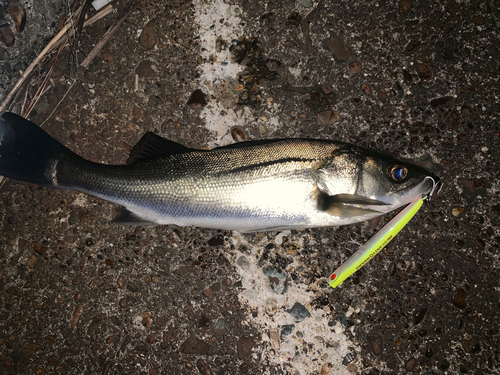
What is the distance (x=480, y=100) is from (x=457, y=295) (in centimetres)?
168

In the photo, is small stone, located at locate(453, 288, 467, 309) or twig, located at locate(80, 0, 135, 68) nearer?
small stone, located at locate(453, 288, 467, 309)

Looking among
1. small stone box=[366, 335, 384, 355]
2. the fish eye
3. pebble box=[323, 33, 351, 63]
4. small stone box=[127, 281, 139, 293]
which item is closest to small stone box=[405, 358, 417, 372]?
small stone box=[366, 335, 384, 355]

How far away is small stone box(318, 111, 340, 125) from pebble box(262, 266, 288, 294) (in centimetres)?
136

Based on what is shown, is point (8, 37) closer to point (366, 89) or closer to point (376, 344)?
point (366, 89)

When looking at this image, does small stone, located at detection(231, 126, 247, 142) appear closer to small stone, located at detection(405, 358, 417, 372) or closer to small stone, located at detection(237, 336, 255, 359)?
small stone, located at detection(237, 336, 255, 359)

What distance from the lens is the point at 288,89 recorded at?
2.71 m

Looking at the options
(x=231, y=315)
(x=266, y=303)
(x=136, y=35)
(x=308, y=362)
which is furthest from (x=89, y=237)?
(x=308, y=362)

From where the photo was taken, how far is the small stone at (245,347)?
2648 mm

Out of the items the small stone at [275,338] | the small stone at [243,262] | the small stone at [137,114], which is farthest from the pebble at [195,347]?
the small stone at [137,114]

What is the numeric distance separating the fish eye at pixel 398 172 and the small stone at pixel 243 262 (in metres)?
1.39

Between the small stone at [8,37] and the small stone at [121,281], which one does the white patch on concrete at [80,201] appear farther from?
the small stone at [8,37]

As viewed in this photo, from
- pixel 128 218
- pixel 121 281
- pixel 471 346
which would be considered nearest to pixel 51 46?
pixel 128 218

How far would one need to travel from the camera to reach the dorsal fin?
8.16 ft

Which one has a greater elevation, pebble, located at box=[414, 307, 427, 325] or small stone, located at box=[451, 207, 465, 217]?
small stone, located at box=[451, 207, 465, 217]
